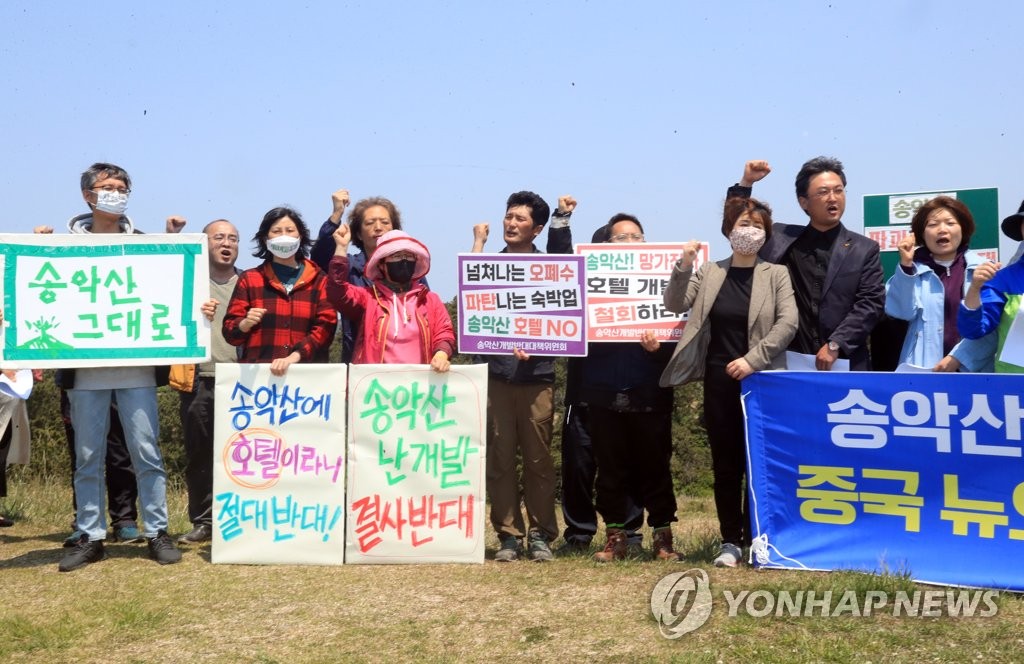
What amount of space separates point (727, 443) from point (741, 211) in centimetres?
139

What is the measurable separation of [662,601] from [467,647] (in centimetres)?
104

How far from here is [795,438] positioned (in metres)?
5.91

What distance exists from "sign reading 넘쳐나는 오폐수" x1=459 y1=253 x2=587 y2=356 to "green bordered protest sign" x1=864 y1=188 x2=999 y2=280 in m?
5.10

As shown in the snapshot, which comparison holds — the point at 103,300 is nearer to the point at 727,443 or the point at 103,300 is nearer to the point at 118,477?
the point at 118,477

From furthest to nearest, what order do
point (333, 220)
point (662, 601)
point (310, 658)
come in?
point (333, 220)
point (662, 601)
point (310, 658)

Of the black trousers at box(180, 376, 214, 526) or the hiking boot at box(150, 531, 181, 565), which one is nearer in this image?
the hiking boot at box(150, 531, 181, 565)

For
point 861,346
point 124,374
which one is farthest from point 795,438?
point 124,374

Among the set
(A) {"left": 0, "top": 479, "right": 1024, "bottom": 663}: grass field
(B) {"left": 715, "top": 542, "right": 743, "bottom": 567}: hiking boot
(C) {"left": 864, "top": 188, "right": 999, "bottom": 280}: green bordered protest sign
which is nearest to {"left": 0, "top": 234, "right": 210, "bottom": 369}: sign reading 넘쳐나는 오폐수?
(A) {"left": 0, "top": 479, "right": 1024, "bottom": 663}: grass field

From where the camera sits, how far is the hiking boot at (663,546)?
639 cm

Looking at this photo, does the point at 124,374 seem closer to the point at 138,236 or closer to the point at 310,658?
the point at 138,236

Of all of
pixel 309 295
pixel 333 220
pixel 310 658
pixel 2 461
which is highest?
pixel 333 220

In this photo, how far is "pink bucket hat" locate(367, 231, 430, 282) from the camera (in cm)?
638

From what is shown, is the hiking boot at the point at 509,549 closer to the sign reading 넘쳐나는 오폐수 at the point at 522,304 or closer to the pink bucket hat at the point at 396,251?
the sign reading 넘쳐나는 오폐수 at the point at 522,304

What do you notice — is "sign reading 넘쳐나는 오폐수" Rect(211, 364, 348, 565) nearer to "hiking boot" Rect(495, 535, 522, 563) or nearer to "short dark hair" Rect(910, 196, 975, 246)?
"hiking boot" Rect(495, 535, 522, 563)
